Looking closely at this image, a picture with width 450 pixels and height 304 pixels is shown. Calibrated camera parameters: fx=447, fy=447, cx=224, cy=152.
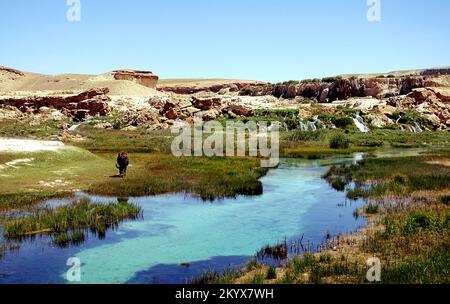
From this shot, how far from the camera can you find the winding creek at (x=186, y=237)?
1348cm

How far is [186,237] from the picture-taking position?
58.4 ft

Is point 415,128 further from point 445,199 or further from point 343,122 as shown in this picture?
point 445,199

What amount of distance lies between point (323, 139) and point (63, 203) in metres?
46.4

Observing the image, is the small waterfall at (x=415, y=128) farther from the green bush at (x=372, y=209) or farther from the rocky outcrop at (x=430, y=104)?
the green bush at (x=372, y=209)

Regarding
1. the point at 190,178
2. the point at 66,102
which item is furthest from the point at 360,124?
the point at 66,102

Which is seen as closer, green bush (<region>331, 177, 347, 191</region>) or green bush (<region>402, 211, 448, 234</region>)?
green bush (<region>402, 211, 448, 234</region>)

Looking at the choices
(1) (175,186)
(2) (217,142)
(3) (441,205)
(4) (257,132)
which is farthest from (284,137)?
(3) (441,205)

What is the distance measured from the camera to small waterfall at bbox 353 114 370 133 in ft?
261

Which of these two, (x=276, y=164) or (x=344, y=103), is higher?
(x=344, y=103)

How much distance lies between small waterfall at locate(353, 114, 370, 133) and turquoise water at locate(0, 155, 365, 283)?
182 feet

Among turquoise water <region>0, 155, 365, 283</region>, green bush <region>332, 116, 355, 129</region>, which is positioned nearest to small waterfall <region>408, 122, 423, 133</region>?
green bush <region>332, 116, 355, 129</region>

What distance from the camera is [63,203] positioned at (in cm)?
2148

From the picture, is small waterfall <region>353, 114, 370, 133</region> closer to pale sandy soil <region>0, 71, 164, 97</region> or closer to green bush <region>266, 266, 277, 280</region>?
pale sandy soil <region>0, 71, 164, 97</region>

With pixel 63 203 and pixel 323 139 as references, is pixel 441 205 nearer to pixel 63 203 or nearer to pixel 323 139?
pixel 63 203
